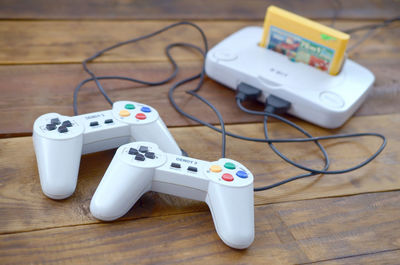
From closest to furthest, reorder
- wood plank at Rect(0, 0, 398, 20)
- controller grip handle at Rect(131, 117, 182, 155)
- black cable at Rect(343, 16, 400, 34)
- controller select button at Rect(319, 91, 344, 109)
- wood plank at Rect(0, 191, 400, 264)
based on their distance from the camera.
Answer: wood plank at Rect(0, 191, 400, 264), controller grip handle at Rect(131, 117, 182, 155), controller select button at Rect(319, 91, 344, 109), wood plank at Rect(0, 0, 398, 20), black cable at Rect(343, 16, 400, 34)

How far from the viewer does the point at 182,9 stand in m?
1.13

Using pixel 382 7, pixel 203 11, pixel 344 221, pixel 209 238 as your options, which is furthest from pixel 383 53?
pixel 209 238

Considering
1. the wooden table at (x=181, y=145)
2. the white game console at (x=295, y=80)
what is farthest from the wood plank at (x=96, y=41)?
the white game console at (x=295, y=80)

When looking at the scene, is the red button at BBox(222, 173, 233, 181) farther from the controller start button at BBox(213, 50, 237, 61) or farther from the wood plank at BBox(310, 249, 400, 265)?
the controller start button at BBox(213, 50, 237, 61)

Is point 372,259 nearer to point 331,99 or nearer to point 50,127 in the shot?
point 331,99

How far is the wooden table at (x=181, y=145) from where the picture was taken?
22.3 inches

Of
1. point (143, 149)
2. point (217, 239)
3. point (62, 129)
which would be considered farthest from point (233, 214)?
point (62, 129)

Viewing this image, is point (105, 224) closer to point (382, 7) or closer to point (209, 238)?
point (209, 238)

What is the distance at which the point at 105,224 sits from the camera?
22.8 inches

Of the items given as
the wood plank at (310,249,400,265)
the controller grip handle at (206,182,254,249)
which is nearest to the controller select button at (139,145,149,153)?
the controller grip handle at (206,182,254,249)

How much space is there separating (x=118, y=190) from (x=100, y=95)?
30 cm

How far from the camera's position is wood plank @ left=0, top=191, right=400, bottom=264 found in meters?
0.54

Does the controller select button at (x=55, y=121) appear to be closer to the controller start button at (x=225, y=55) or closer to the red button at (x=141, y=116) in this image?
the red button at (x=141, y=116)

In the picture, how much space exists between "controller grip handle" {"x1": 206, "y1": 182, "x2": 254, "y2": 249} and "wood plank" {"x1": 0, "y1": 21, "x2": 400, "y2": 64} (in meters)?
0.46
